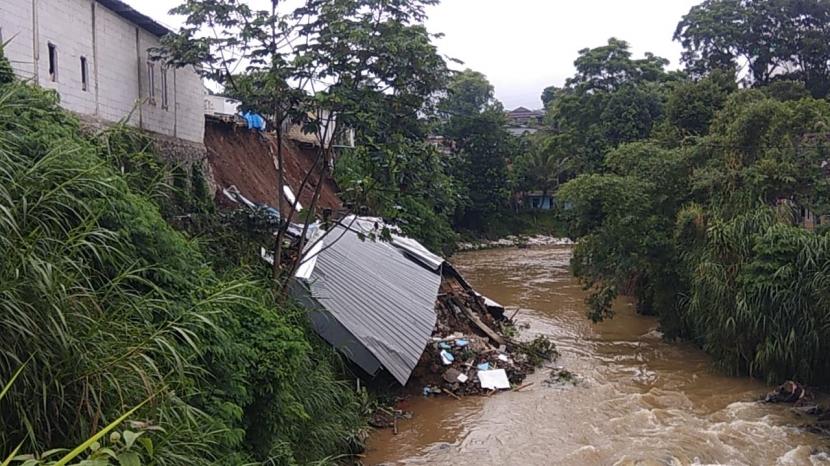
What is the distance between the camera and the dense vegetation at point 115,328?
3.63 meters

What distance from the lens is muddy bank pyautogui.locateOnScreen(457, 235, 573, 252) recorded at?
135 feet

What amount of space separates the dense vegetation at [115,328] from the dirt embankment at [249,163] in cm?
1143

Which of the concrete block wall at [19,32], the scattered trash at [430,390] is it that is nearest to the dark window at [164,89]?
the concrete block wall at [19,32]

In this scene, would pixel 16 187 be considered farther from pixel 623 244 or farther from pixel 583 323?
pixel 583 323

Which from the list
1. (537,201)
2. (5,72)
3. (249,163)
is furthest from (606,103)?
(5,72)

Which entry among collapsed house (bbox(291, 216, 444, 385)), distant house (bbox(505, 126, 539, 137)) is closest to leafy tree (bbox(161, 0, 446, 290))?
collapsed house (bbox(291, 216, 444, 385))

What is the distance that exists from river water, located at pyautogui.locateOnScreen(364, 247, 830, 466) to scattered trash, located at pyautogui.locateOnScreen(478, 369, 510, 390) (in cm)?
27

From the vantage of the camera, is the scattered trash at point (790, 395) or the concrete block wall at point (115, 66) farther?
the scattered trash at point (790, 395)

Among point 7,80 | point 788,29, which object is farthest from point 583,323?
point 788,29

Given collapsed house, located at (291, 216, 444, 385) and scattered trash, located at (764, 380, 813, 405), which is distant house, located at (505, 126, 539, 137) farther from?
scattered trash, located at (764, 380, 813, 405)

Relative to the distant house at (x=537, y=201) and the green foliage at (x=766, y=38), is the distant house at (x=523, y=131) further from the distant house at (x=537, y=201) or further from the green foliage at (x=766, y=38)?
the green foliage at (x=766, y=38)

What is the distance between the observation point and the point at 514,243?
4328 cm

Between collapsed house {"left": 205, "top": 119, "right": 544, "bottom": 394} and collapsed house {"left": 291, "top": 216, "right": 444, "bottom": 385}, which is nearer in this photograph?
collapsed house {"left": 291, "top": 216, "right": 444, "bottom": 385}

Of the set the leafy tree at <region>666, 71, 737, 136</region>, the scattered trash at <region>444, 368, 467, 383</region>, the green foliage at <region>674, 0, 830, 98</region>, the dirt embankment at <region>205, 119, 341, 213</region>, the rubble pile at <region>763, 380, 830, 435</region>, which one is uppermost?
the green foliage at <region>674, 0, 830, 98</region>
